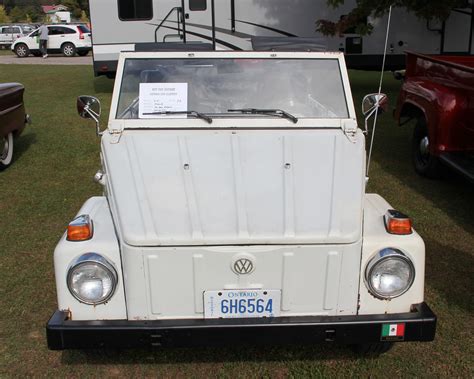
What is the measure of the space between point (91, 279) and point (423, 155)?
5.12 metres

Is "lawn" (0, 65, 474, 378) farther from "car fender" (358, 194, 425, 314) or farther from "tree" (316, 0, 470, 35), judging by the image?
"tree" (316, 0, 470, 35)

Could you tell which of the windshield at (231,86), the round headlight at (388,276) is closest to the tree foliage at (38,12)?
the windshield at (231,86)

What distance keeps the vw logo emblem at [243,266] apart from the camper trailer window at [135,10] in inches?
404

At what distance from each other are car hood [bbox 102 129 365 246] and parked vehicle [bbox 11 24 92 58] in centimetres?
2341

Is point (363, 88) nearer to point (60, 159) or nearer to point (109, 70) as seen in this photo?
point (109, 70)

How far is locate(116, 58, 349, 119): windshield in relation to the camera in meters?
3.47

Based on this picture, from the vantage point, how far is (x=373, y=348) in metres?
3.09

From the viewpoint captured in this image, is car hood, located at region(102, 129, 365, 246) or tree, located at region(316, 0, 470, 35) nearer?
car hood, located at region(102, 129, 365, 246)

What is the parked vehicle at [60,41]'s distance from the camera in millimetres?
24562

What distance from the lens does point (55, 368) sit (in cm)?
310

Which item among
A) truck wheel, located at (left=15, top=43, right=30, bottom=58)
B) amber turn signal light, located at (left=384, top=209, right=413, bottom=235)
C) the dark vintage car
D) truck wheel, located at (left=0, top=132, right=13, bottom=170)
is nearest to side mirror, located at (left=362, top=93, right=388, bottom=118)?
amber turn signal light, located at (left=384, top=209, right=413, bottom=235)

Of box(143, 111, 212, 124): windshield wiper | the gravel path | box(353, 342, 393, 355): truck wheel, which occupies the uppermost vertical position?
box(143, 111, 212, 124): windshield wiper

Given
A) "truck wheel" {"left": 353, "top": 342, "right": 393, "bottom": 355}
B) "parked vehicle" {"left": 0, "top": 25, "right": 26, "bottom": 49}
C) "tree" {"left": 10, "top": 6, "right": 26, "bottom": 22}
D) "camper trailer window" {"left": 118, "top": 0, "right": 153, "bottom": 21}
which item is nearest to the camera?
"truck wheel" {"left": 353, "top": 342, "right": 393, "bottom": 355}

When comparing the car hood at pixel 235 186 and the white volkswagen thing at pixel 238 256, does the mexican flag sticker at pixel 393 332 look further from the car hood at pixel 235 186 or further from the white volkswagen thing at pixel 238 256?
the car hood at pixel 235 186
